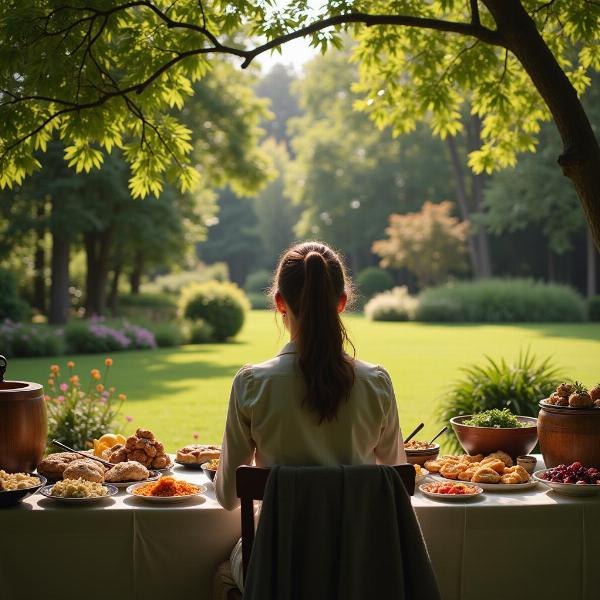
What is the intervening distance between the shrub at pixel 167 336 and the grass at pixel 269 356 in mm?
534

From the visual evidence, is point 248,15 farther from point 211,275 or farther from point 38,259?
point 211,275

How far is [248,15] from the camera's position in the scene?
578cm

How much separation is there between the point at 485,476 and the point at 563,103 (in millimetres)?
2294

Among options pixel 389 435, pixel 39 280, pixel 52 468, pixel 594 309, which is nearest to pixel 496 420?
pixel 389 435

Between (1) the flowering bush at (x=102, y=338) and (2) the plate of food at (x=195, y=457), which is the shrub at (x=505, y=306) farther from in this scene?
(2) the plate of food at (x=195, y=457)

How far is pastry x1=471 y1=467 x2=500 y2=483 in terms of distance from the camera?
371 centimetres

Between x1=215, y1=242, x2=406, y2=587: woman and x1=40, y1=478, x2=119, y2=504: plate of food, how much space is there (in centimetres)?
73

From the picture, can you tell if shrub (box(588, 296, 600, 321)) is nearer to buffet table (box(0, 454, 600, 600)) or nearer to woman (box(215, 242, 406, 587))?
buffet table (box(0, 454, 600, 600))

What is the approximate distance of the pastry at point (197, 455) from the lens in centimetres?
413

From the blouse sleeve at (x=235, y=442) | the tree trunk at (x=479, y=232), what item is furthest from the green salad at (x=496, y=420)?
the tree trunk at (x=479, y=232)

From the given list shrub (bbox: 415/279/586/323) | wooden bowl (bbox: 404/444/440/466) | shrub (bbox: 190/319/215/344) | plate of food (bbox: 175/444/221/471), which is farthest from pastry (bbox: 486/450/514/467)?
shrub (bbox: 415/279/586/323)

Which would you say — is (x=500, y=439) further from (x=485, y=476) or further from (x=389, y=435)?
(x=389, y=435)

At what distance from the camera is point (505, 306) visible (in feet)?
109

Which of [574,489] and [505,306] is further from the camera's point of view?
[505,306]
